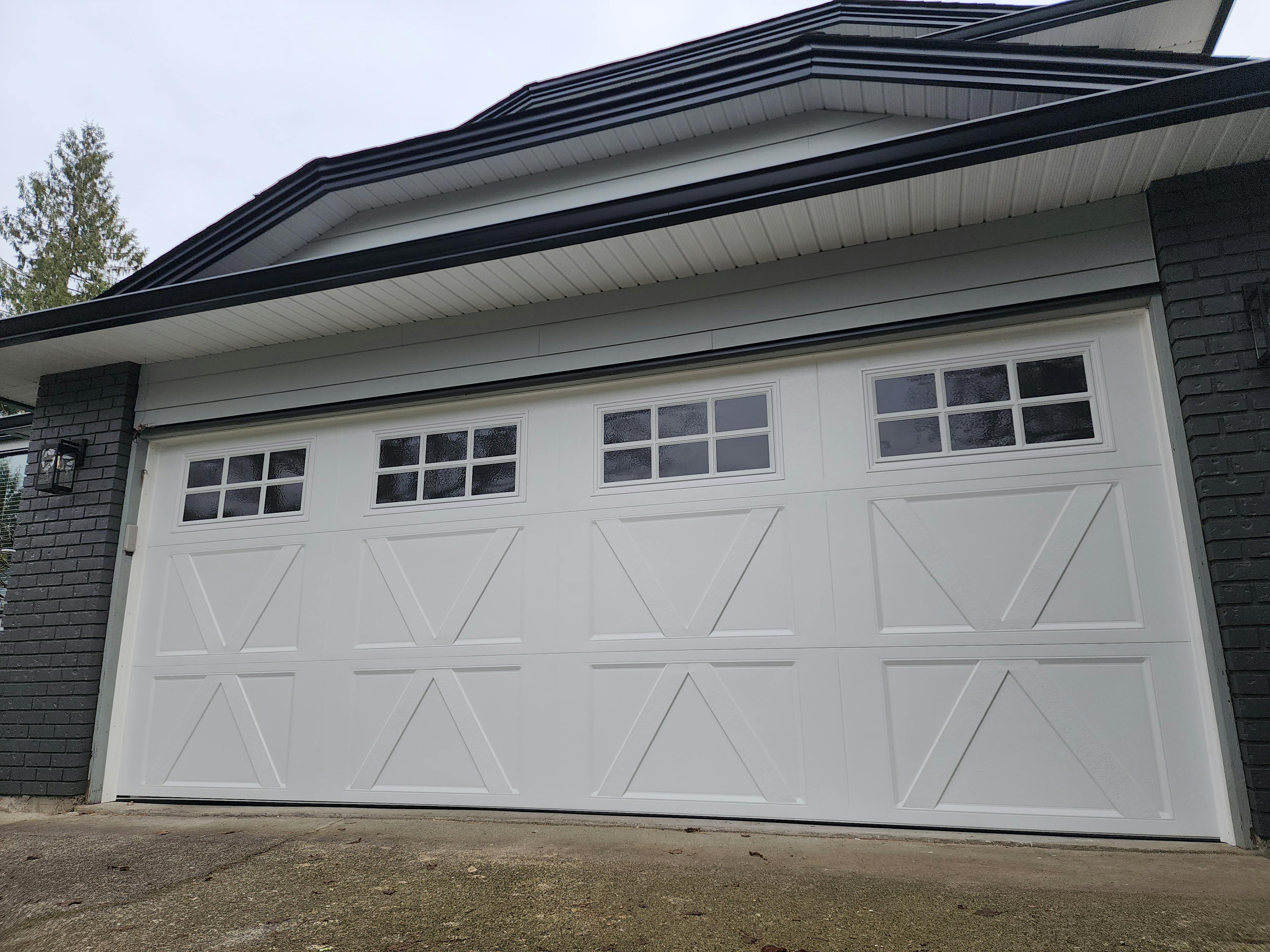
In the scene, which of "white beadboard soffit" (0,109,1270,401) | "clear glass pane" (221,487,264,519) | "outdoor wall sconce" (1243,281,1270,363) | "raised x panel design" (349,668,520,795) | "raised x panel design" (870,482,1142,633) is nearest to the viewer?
"outdoor wall sconce" (1243,281,1270,363)

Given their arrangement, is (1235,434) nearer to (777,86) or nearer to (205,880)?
(777,86)

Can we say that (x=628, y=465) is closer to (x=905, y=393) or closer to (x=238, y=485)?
(x=905, y=393)

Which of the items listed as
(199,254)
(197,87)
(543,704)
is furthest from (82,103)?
(543,704)

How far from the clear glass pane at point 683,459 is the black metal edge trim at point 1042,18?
277 centimetres

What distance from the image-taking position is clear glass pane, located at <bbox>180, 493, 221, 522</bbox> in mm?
5344

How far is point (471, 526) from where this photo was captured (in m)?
4.68

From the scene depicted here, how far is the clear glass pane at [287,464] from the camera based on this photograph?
519cm

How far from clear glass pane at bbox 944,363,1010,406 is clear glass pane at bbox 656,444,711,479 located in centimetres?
129

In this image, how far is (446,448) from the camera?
4922 mm

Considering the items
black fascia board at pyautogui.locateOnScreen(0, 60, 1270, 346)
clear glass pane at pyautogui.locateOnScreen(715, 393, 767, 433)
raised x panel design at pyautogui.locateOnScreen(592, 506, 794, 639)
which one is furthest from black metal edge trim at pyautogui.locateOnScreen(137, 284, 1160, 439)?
raised x panel design at pyautogui.locateOnScreen(592, 506, 794, 639)

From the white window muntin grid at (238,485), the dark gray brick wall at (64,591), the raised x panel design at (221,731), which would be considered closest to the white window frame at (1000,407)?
the white window muntin grid at (238,485)

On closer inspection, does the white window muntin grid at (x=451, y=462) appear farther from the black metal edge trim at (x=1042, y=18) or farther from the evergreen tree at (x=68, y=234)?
the evergreen tree at (x=68, y=234)

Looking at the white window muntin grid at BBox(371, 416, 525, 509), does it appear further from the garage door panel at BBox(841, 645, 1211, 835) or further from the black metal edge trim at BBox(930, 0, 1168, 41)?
the black metal edge trim at BBox(930, 0, 1168, 41)

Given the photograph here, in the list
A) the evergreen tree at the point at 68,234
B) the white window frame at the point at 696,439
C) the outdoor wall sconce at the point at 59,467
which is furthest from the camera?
the evergreen tree at the point at 68,234
